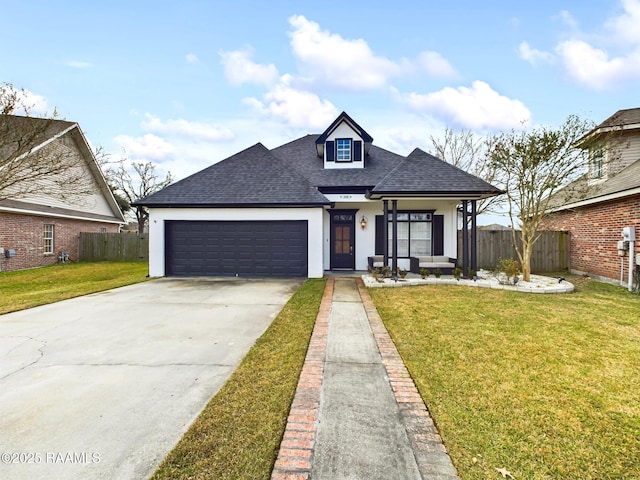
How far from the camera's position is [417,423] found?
259 cm

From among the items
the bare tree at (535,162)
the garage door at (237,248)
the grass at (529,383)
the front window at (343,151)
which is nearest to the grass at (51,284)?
the garage door at (237,248)

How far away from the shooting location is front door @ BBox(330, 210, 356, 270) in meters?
12.8

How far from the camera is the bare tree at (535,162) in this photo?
8836 mm

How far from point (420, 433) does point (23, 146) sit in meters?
14.9

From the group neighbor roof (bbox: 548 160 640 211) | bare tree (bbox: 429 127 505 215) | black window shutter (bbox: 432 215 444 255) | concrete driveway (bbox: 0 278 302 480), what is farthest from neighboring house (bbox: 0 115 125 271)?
bare tree (bbox: 429 127 505 215)

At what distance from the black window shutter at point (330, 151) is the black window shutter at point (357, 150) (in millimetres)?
898

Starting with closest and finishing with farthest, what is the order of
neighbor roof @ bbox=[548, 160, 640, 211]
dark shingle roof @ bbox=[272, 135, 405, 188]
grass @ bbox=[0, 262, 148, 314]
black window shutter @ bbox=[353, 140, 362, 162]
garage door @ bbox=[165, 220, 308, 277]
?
grass @ bbox=[0, 262, 148, 314], neighbor roof @ bbox=[548, 160, 640, 211], garage door @ bbox=[165, 220, 308, 277], dark shingle roof @ bbox=[272, 135, 405, 188], black window shutter @ bbox=[353, 140, 362, 162]

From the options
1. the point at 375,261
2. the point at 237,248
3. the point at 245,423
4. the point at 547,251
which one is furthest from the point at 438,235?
the point at 245,423

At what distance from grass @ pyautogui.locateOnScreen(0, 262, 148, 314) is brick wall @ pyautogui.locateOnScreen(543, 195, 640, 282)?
633 inches

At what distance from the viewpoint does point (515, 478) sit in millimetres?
1998

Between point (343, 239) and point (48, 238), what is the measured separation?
51.3ft

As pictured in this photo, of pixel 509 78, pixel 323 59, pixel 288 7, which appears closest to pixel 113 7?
pixel 288 7

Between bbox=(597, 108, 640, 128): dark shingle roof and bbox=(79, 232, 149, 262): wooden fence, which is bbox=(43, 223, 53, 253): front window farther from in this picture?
bbox=(597, 108, 640, 128): dark shingle roof

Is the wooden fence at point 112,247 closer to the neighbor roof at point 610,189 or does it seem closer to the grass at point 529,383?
the grass at point 529,383
